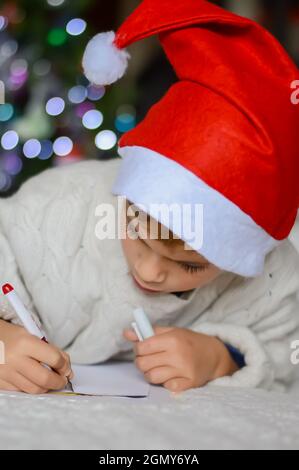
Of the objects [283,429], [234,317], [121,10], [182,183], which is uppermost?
[182,183]

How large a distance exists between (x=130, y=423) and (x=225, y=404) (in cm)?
13

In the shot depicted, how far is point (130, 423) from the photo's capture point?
21.6 inches

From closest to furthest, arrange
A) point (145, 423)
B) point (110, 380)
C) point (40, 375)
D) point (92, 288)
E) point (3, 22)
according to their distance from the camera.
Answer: point (145, 423), point (40, 375), point (110, 380), point (92, 288), point (3, 22)

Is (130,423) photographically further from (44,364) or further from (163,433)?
(44,364)

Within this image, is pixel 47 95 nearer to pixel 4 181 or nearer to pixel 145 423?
pixel 4 181

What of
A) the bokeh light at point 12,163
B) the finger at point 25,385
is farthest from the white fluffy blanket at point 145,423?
the bokeh light at point 12,163

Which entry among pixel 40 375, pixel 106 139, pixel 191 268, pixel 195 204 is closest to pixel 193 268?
pixel 191 268

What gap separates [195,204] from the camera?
70cm

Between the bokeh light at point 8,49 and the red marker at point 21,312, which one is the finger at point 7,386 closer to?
the red marker at point 21,312

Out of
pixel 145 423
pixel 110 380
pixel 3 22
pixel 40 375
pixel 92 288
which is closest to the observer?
pixel 145 423

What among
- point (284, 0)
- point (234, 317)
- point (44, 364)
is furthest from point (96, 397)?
point (284, 0)

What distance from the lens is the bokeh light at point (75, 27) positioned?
1.62 m

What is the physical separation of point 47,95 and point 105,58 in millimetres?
910

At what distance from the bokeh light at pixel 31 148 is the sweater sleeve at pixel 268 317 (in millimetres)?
900
